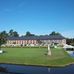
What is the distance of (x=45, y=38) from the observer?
159375 mm

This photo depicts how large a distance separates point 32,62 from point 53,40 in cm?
12223

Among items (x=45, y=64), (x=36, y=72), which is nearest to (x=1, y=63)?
(x=45, y=64)

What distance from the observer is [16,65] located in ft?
111

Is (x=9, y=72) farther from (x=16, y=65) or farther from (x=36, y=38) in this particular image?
(x=36, y=38)

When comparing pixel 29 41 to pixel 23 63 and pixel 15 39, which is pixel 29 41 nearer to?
pixel 15 39

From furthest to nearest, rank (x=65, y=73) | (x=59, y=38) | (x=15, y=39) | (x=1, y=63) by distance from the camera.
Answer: (x=15, y=39) < (x=59, y=38) < (x=1, y=63) < (x=65, y=73)

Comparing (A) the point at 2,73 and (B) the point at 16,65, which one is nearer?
(A) the point at 2,73

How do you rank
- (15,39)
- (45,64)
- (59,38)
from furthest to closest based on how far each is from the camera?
(15,39), (59,38), (45,64)

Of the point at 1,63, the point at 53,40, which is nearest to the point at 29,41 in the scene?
the point at 53,40

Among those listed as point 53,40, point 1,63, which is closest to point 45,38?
point 53,40

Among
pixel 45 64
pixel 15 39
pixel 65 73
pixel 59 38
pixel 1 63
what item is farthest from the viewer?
pixel 15 39

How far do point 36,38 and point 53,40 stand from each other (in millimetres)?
13280

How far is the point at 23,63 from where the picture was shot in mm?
35031

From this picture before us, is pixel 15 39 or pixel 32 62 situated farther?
pixel 15 39
